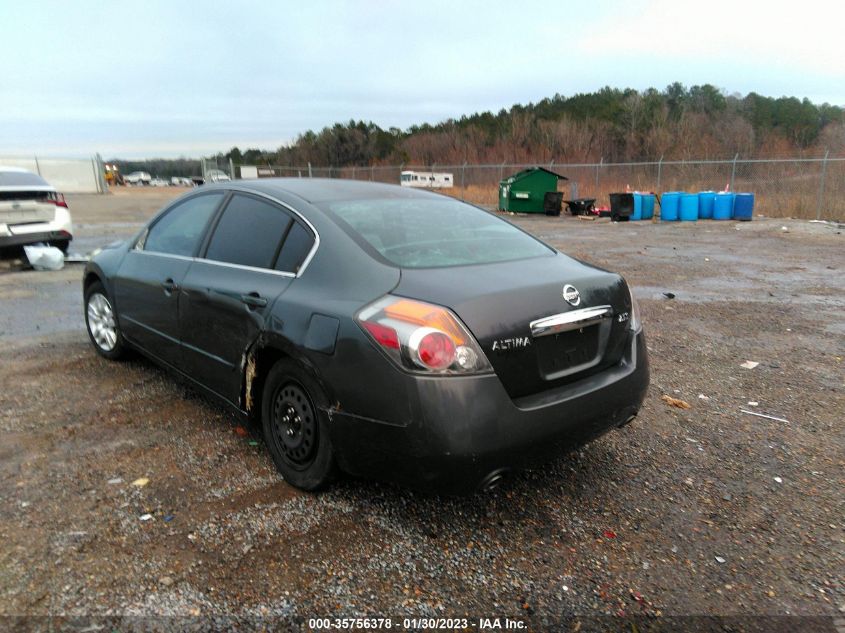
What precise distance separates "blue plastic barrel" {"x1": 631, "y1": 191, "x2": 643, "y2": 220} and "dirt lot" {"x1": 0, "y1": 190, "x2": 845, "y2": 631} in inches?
697

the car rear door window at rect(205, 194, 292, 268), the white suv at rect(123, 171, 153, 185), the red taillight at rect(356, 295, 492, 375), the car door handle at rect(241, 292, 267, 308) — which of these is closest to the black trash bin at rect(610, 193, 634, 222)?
the car rear door window at rect(205, 194, 292, 268)

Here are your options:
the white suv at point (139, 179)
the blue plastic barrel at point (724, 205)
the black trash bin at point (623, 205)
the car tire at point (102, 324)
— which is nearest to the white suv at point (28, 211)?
the car tire at point (102, 324)

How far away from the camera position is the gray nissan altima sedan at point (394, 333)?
2.41m

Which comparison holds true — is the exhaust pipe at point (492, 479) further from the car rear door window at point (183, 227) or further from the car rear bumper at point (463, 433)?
the car rear door window at point (183, 227)

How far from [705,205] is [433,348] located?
20835 mm

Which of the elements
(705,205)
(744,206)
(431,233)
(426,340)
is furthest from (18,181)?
(744,206)

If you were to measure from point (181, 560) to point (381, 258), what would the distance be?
5.15 feet

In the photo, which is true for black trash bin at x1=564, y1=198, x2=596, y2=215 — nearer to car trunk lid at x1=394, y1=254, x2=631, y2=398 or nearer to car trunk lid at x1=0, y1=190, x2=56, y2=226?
car trunk lid at x1=0, y1=190, x2=56, y2=226

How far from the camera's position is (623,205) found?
21.3m

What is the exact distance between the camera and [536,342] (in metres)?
2.61

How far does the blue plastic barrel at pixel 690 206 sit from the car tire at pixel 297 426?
20212 mm

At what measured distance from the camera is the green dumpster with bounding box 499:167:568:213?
24.3 metres

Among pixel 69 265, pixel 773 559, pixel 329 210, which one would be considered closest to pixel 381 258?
pixel 329 210

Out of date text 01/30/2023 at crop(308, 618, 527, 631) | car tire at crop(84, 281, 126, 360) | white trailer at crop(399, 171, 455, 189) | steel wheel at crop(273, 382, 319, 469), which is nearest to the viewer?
date text 01/30/2023 at crop(308, 618, 527, 631)
